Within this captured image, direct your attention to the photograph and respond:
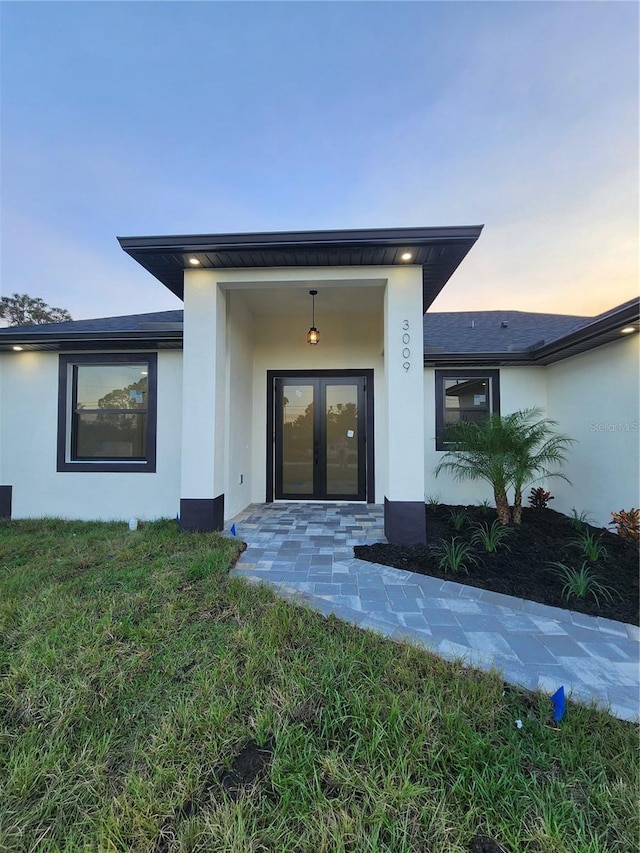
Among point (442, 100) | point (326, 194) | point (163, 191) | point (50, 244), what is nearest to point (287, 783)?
point (442, 100)

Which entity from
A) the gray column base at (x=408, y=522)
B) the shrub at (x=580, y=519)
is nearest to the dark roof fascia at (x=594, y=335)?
the shrub at (x=580, y=519)

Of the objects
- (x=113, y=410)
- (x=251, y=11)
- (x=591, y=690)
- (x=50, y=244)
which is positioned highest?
(x=251, y=11)

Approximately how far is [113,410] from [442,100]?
789cm

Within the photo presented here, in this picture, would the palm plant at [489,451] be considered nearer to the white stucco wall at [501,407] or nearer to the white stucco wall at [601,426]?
the white stucco wall at [501,407]

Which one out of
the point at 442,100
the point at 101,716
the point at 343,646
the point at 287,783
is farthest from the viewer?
the point at 442,100

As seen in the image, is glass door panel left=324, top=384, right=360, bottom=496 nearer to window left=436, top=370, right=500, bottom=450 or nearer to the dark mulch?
window left=436, top=370, right=500, bottom=450

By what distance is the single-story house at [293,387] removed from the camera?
418cm

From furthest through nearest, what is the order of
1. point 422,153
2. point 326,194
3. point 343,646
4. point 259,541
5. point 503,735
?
point 326,194, point 422,153, point 259,541, point 343,646, point 503,735

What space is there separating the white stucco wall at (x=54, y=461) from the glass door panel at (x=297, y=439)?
201 centimetres

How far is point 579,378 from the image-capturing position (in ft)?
16.6

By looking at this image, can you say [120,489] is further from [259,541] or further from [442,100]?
[442,100]

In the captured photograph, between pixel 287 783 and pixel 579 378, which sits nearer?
pixel 287 783

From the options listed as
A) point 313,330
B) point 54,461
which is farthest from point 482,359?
point 54,461

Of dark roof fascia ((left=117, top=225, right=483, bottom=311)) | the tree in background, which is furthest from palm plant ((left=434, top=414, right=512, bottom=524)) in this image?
the tree in background
